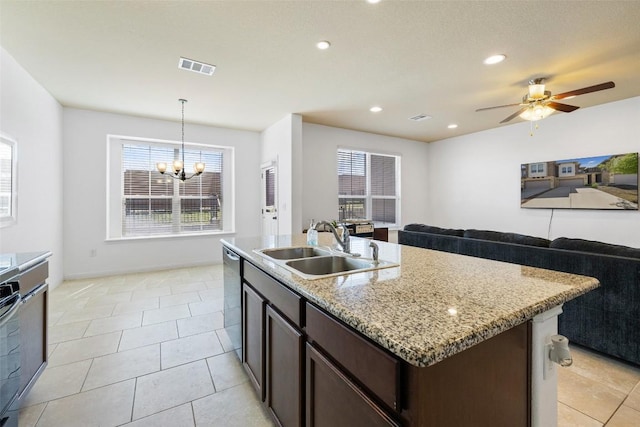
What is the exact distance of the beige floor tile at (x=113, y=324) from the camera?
107 inches

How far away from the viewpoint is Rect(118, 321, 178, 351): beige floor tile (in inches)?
98.3

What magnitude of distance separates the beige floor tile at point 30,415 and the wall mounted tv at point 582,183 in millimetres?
6465

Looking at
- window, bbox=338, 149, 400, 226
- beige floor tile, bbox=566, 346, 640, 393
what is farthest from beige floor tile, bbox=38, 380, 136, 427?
window, bbox=338, 149, 400, 226

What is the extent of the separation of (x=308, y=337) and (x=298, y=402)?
309mm

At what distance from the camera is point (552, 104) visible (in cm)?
325

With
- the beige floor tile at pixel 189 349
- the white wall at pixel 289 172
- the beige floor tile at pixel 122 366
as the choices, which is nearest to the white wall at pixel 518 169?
the white wall at pixel 289 172

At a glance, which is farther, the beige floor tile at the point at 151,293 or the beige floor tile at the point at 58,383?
the beige floor tile at the point at 151,293

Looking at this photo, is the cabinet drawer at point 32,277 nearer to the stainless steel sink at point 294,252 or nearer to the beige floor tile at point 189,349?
the beige floor tile at point 189,349

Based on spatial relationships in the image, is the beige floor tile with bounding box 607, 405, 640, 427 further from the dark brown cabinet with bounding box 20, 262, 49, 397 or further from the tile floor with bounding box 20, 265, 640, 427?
the dark brown cabinet with bounding box 20, 262, 49, 397

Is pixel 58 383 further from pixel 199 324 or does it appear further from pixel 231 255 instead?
pixel 231 255

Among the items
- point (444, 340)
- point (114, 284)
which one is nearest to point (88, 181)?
point (114, 284)

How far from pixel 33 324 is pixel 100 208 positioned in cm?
357

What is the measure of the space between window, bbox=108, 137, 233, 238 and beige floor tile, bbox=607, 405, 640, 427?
546 cm

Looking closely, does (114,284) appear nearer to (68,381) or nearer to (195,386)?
(68,381)
